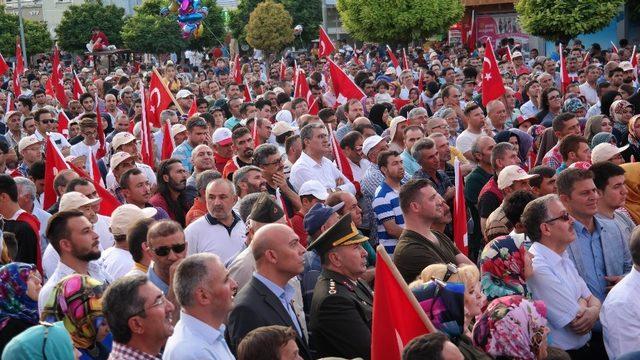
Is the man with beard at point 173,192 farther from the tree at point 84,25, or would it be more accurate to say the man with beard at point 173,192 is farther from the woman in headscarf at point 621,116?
the tree at point 84,25

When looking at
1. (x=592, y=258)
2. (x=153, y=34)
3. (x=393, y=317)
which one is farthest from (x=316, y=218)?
(x=153, y=34)

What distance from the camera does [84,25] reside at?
48.3m

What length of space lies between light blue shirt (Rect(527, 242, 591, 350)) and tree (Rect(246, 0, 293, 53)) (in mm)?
31574

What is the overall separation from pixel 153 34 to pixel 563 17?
68.7 ft

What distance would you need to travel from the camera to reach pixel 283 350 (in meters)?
4.66

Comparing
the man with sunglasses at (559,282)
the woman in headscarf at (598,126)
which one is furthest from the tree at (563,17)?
the man with sunglasses at (559,282)

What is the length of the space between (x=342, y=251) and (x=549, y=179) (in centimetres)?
313

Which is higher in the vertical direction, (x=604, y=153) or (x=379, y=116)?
(x=604, y=153)

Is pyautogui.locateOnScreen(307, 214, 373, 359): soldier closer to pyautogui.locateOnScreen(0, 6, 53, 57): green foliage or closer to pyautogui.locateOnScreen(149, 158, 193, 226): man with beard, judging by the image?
pyautogui.locateOnScreen(149, 158, 193, 226): man with beard

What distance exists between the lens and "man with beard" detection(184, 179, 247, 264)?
7.74 metres

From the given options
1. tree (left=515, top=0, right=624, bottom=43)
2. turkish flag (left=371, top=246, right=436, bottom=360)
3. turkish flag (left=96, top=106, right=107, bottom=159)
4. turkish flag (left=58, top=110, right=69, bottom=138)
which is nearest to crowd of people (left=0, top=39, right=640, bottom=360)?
turkish flag (left=371, top=246, right=436, bottom=360)

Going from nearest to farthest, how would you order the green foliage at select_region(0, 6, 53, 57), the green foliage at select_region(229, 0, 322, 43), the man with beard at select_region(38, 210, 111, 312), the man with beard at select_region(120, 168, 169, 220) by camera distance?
the man with beard at select_region(38, 210, 111, 312), the man with beard at select_region(120, 168, 169, 220), the green foliage at select_region(229, 0, 322, 43), the green foliage at select_region(0, 6, 53, 57)

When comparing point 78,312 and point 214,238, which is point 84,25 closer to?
point 214,238

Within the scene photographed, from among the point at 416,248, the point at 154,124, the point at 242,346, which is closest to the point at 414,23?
the point at 154,124
